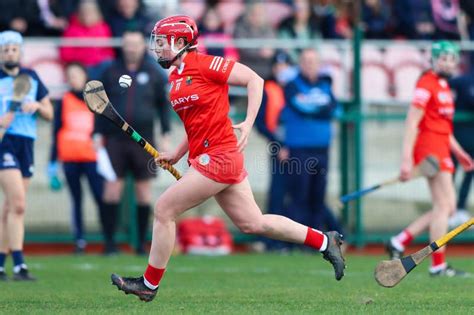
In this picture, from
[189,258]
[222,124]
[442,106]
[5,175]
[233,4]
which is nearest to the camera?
[222,124]

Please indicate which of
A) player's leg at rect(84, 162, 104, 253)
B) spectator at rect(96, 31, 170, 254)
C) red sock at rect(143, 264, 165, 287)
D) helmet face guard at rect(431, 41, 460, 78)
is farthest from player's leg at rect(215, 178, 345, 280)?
player's leg at rect(84, 162, 104, 253)

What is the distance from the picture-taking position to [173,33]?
26.3 feet

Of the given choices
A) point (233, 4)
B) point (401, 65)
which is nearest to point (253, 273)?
point (401, 65)

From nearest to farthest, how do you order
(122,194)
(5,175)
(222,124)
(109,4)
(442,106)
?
(222,124), (5,175), (442,106), (122,194), (109,4)

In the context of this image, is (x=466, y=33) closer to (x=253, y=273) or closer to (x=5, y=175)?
(x=253, y=273)

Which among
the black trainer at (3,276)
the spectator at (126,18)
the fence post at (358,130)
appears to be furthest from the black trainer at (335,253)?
the spectator at (126,18)

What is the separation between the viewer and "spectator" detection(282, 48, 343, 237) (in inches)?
540

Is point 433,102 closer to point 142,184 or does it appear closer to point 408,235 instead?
point 408,235

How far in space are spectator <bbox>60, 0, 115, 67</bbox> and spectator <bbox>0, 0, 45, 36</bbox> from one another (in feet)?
1.54

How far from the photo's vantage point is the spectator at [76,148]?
14.0 meters

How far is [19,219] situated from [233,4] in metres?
7.46

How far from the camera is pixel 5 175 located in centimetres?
1005

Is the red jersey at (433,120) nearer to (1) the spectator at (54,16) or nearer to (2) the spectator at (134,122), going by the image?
(2) the spectator at (134,122)

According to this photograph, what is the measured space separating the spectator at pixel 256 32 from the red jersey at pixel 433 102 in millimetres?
4292
